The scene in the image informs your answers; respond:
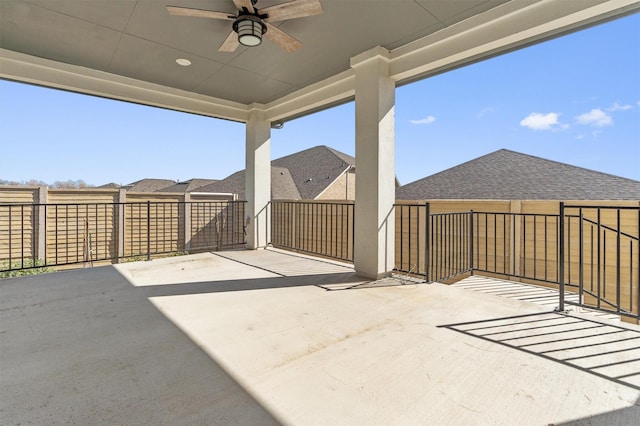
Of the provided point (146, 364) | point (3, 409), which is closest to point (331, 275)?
point (146, 364)

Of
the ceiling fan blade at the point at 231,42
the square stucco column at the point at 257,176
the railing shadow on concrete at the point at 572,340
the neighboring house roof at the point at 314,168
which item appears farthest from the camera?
the neighboring house roof at the point at 314,168

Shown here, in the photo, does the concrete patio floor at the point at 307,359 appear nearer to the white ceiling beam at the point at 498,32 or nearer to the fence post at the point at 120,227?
the white ceiling beam at the point at 498,32

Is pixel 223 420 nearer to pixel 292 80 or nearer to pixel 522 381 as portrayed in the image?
pixel 522 381

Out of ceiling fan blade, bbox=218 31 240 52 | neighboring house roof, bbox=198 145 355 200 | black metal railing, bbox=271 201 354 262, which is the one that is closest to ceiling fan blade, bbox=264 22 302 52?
ceiling fan blade, bbox=218 31 240 52

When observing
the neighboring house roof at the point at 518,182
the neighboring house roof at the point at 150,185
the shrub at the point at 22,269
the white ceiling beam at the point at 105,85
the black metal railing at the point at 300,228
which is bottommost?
the shrub at the point at 22,269

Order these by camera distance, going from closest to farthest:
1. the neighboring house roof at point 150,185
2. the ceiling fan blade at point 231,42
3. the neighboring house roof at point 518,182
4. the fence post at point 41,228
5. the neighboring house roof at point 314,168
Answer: the ceiling fan blade at point 231,42, the neighboring house roof at point 518,182, the fence post at point 41,228, the neighboring house roof at point 314,168, the neighboring house roof at point 150,185

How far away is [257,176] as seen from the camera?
587 cm

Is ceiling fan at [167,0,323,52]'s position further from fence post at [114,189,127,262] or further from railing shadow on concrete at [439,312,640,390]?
fence post at [114,189,127,262]

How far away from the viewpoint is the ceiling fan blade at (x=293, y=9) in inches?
92.8

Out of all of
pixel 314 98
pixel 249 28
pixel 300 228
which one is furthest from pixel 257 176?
pixel 249 28

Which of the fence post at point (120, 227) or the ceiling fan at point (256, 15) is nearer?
the ceiling fan at point (256, 15)

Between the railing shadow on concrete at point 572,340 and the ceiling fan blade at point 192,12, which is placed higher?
the ceiling fan blade at point 192,12

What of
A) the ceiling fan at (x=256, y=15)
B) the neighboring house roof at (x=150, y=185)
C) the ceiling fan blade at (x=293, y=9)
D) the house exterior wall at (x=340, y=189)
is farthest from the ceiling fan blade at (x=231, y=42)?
the neighboring house roof at (x=150, y=185)

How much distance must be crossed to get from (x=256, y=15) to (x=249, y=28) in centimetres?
13
